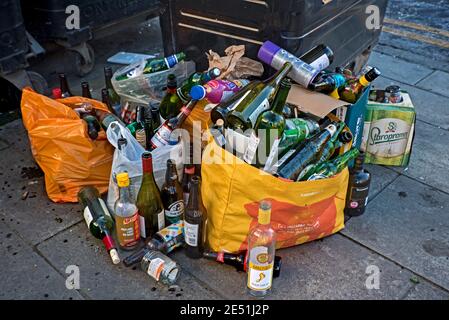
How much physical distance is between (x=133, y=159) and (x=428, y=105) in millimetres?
2480

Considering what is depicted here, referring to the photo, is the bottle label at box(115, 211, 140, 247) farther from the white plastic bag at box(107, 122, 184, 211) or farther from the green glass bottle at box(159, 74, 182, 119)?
the green glass bottle at box(159, 74, 182, 119)

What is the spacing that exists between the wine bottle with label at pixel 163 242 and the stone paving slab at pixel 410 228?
0.89m

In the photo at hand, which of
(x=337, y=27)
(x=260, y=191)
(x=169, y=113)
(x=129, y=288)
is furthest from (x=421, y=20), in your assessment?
(x=129, y=288)

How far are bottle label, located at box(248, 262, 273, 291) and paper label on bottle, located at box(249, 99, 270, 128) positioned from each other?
680 mm

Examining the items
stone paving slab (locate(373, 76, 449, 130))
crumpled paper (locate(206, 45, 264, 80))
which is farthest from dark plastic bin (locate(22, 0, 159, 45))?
stone paving slab (locate(373, 76, 449, 130))

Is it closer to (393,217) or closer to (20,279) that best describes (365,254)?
(393,217)

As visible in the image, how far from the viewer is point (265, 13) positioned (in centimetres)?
278

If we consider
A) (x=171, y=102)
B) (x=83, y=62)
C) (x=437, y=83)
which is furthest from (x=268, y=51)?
(x=437, y=83)

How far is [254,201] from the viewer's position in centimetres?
231

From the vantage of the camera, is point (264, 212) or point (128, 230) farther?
point (128, 230)

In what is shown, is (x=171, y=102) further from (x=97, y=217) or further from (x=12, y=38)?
(x=12, y=38)

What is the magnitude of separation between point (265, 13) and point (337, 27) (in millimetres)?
641
